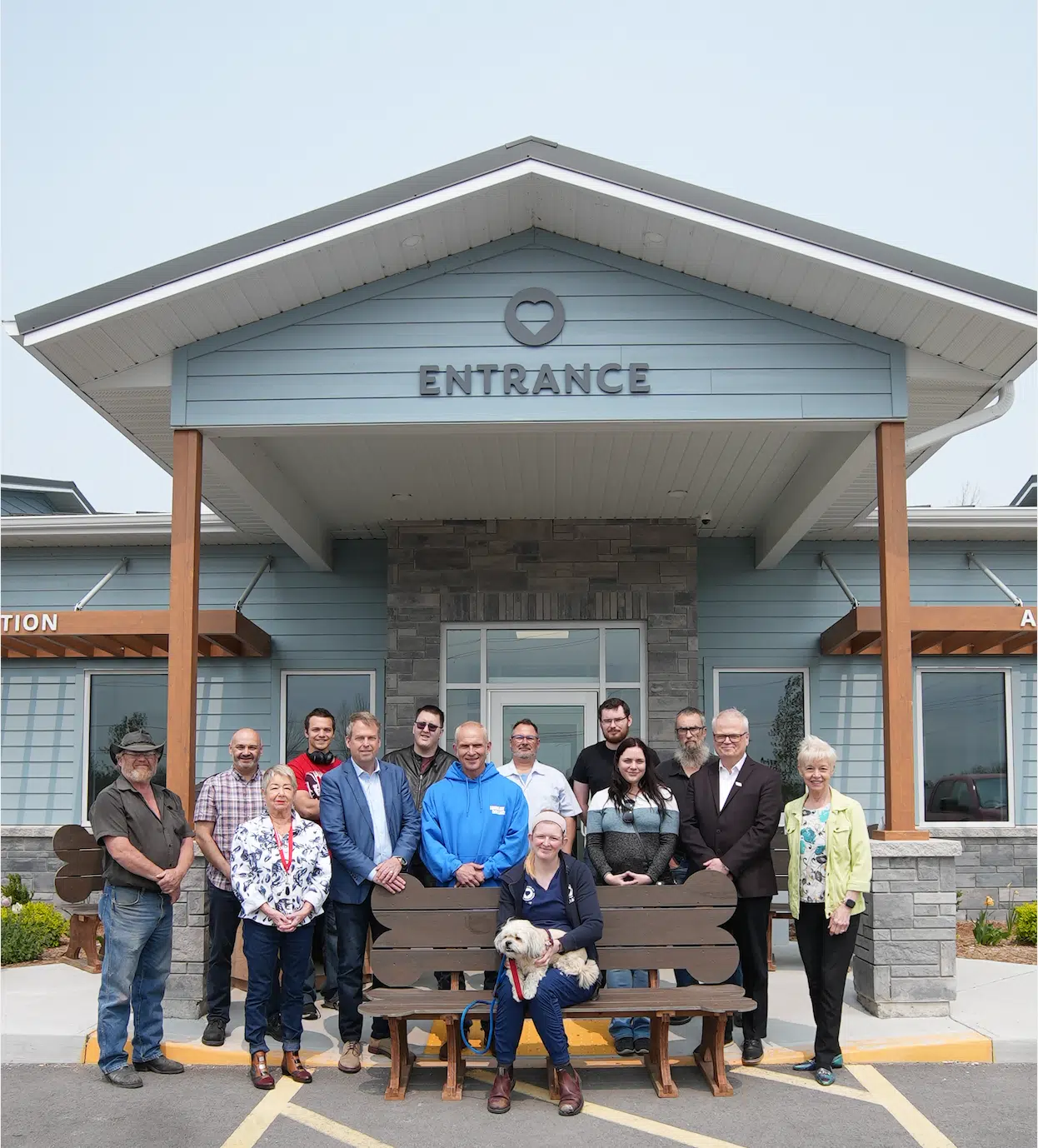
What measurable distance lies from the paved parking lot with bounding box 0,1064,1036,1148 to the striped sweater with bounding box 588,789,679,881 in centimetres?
106

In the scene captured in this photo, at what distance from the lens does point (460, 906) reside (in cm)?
635

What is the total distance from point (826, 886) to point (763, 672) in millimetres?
6582

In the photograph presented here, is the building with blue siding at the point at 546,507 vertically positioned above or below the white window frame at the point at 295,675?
above

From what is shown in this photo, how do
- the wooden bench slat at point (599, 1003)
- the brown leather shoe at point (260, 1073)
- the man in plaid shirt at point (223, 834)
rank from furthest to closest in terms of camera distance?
the man in plaid shirt at point (223, 834) → the brown leather shoe at point (260, 1073) → the wooden bench slat at point (599, 1003)

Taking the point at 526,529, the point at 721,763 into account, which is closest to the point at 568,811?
the point at 721,763

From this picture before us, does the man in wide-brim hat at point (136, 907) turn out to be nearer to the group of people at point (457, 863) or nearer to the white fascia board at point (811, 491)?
the group of people at point (457, 863)

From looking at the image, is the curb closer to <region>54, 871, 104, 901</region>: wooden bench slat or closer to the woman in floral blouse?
the woman in floral blouse

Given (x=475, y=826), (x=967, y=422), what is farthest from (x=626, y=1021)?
(x=967, y=422)

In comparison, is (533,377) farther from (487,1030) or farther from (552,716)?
(552,716)

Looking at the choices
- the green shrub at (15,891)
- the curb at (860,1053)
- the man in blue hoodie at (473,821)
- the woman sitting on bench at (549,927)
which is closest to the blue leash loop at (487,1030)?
the woman sitting on bench at (549,927)

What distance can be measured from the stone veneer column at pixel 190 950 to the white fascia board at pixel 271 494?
10.2 ft

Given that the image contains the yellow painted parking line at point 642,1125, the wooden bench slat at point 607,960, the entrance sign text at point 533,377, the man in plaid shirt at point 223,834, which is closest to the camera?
the yellow painted parking line at point 642,1125

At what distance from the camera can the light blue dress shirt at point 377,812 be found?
6547 mm

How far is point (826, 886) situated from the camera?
607 centimetres
